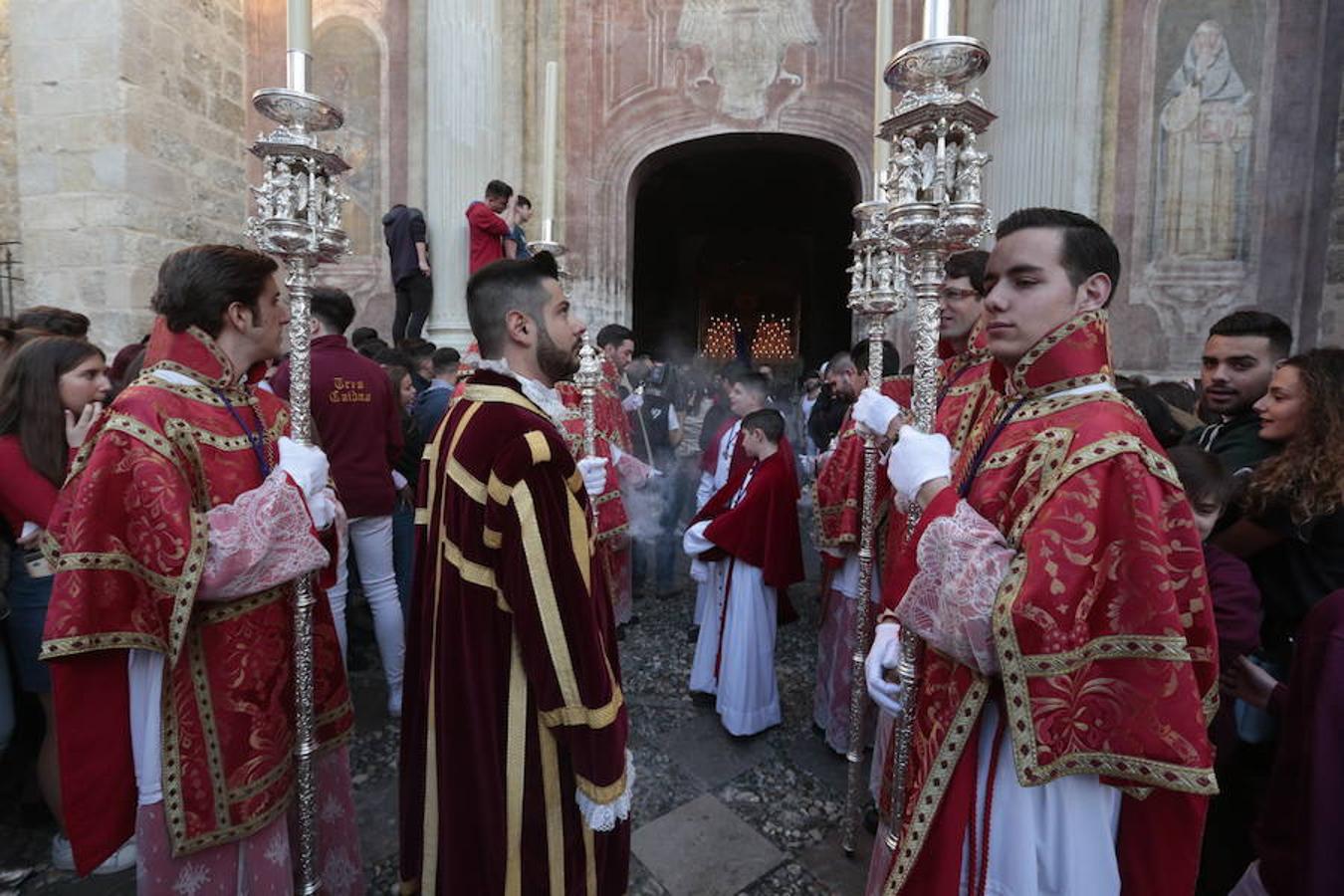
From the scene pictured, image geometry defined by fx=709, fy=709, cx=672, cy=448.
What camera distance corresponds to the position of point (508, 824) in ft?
5.80

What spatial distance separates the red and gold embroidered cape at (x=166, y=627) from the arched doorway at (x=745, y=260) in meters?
14.7

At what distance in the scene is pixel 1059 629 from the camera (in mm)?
1390

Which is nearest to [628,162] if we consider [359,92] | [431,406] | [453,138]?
[453,138]

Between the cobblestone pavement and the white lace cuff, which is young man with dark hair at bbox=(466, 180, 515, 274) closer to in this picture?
the cobblestone pavement

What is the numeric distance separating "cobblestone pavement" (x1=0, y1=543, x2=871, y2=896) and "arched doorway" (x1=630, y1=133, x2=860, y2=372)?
44.4ft

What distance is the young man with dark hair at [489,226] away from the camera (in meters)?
6.80

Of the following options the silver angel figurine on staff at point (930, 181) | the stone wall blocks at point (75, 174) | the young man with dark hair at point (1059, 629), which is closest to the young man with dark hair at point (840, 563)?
the silver angel figurine on staff at point (930, 181)

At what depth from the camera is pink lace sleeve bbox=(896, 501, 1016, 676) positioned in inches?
58.0

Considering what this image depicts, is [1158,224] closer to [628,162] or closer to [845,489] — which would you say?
[628,162]

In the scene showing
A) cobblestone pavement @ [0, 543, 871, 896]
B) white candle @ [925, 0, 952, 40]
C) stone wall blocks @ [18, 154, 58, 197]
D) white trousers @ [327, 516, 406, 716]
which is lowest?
cobblestone pavement @ [0, 543, 871, 896]

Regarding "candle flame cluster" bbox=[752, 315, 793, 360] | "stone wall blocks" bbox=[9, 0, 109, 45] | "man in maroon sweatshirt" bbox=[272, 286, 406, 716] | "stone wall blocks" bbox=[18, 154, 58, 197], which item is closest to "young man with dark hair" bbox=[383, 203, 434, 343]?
"stone wall blocks" bbox=[9, 0, 109, 45]

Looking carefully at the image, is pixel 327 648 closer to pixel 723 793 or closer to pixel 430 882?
pixel 430 882

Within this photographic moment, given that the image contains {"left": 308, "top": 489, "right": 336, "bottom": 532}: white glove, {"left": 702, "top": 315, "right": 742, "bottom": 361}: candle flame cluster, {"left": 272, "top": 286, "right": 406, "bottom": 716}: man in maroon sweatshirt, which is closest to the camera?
{"left": 308, "top": 489, "right": 336, "bottom": 532}: white glove

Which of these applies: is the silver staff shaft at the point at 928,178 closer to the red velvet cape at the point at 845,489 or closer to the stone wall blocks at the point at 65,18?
the red velvet cape at the point at 845,489
